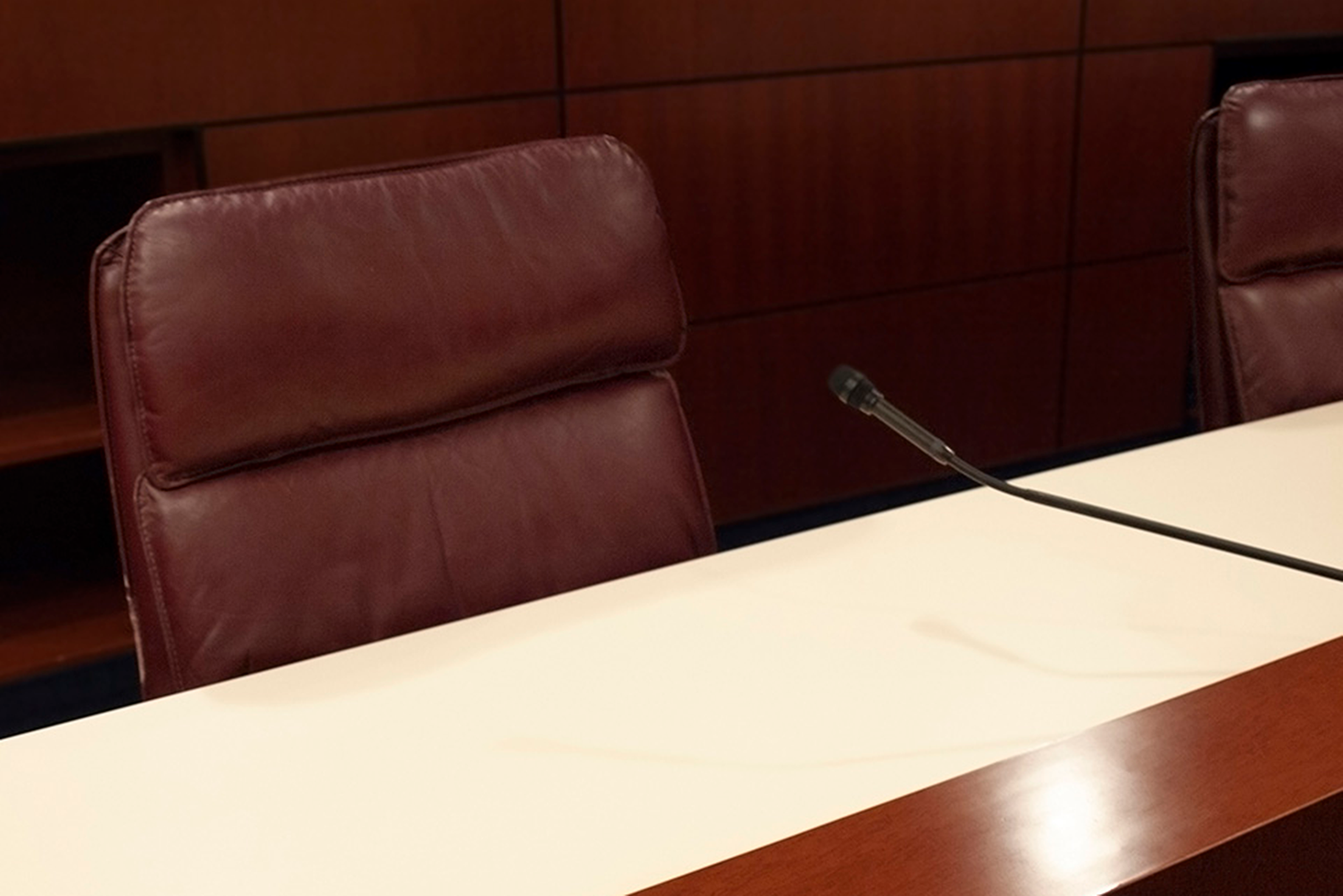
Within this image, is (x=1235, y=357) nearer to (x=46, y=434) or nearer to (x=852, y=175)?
(x=852, y=175)

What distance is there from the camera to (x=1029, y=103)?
326 centimetres

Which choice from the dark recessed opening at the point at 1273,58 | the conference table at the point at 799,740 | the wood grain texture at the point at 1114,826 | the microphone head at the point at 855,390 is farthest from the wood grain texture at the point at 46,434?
the dark recessed opening at the point at 1273,58

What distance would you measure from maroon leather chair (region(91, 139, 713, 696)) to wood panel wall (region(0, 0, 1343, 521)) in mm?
1229

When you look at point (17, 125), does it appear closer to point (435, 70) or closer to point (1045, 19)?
point (435, 70)

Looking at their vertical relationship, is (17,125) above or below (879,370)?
above

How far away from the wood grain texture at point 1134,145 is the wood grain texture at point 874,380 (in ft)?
0.62

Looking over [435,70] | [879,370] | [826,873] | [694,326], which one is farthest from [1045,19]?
[826,873]

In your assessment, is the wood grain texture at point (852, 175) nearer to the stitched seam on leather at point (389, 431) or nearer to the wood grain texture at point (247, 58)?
the wood grain texture at point (247, 58)

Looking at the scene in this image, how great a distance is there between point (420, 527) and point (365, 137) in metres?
1.42

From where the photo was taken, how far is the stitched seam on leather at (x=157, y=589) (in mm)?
1222

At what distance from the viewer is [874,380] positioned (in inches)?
127

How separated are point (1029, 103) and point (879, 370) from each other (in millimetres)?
628

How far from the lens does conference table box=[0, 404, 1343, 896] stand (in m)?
0.83

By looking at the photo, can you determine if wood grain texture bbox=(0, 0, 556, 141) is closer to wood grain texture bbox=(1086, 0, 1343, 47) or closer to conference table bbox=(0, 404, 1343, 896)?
wood grain texture bbox=(1086, 0, 1343, 47)
